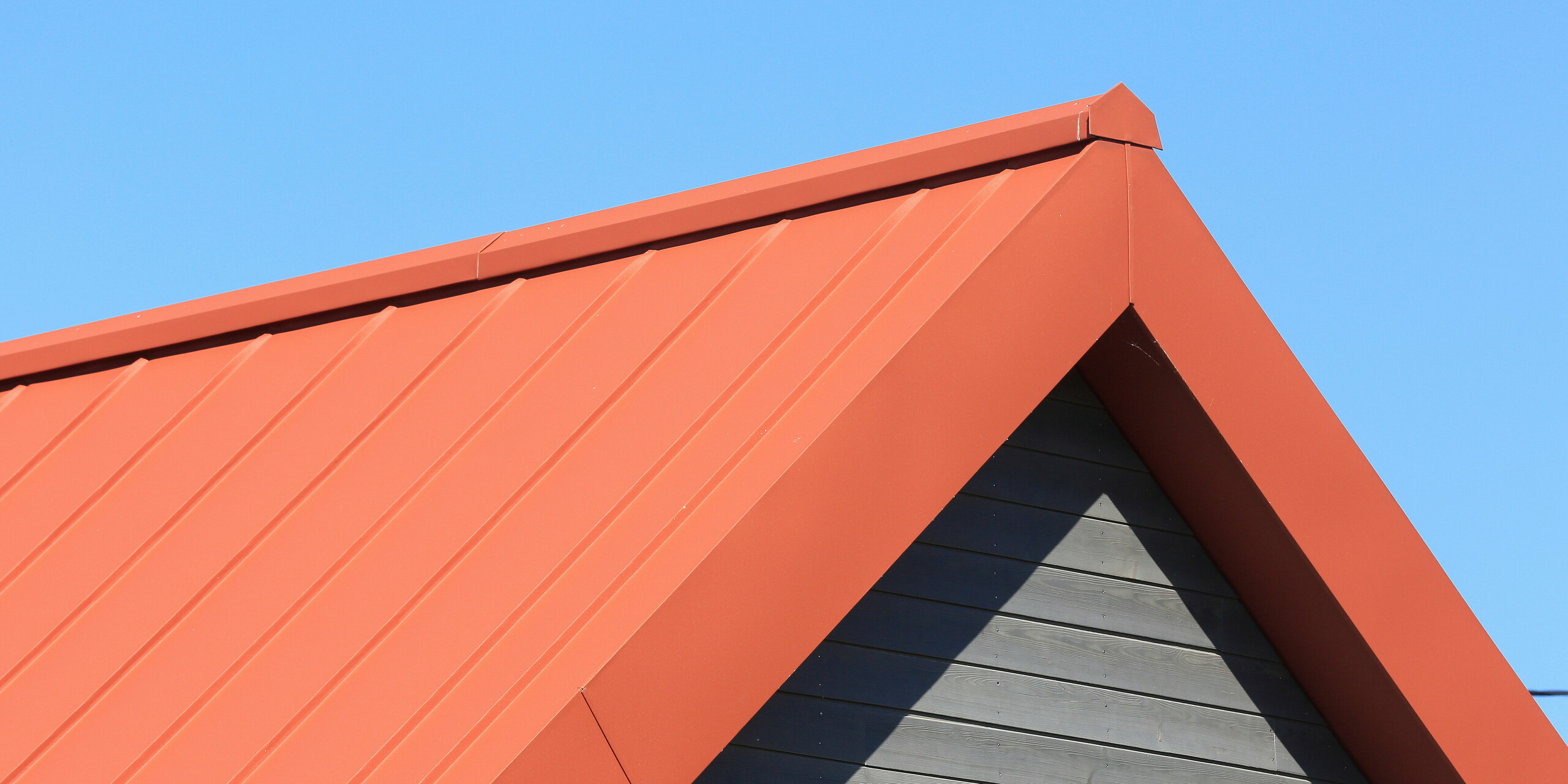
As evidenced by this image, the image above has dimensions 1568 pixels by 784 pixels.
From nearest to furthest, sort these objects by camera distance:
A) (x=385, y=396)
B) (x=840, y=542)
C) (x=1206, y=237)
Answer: (x=840, y=542) → (x=1206, y=237) → (x=385, y=396)

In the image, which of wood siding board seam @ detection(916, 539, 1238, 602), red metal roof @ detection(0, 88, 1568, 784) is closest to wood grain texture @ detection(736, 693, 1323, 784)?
wood siding board seam @ detection(916, 539, 1238, 602)

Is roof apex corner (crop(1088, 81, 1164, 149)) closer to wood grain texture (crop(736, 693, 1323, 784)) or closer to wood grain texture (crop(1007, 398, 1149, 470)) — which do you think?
wood grain texture (crop(1007, 398, 1149, 470))

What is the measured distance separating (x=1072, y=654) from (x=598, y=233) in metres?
1.90

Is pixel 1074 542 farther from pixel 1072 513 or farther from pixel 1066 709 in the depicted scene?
pixel 1066 709

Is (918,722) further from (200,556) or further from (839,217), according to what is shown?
(200,556)

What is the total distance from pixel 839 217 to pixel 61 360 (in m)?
3.06

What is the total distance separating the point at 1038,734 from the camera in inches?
136

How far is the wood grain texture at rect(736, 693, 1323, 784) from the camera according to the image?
10.7 feet

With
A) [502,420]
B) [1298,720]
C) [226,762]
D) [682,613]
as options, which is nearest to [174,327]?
[502,420]

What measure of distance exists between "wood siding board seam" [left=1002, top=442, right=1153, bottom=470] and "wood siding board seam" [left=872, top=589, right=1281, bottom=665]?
45 cm

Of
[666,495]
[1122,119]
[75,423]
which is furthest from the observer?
[75,423]

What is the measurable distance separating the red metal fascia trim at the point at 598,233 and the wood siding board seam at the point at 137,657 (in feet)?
3.23

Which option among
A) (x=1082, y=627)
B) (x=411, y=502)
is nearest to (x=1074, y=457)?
(x=1082, y=627)

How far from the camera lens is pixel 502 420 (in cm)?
357
